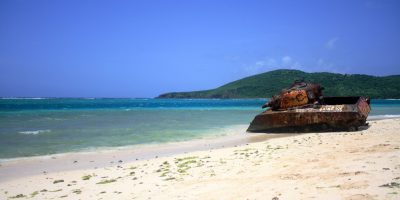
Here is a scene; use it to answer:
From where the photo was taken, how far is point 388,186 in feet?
13.7

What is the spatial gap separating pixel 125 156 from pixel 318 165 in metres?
5.15

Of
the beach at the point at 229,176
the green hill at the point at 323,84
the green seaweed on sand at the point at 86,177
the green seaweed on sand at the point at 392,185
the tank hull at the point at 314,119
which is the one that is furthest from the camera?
the green hill at the point at 323,84

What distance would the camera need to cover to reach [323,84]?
95.3 m

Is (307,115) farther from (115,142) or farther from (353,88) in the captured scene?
(353,88)

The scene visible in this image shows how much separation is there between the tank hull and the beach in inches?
149

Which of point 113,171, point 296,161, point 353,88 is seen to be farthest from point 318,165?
point 353,88

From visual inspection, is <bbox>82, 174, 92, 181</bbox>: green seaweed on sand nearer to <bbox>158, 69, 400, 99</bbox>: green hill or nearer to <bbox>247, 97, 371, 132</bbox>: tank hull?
<bbox>247, 97, 371, 132</bbox>: tank hull

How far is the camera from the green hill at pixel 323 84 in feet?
293

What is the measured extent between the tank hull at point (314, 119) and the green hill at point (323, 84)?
7371 centimetres

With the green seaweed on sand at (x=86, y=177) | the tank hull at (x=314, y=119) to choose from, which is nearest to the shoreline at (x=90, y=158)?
the green seaweed on sand at (x=86, y=177)

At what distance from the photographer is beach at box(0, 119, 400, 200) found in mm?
4527

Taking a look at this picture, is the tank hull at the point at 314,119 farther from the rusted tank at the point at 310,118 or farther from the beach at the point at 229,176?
the beach at the point at 229,176

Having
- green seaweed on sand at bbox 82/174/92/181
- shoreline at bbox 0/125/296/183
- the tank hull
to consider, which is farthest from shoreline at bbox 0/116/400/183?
the tank hull

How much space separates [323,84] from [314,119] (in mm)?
87157
